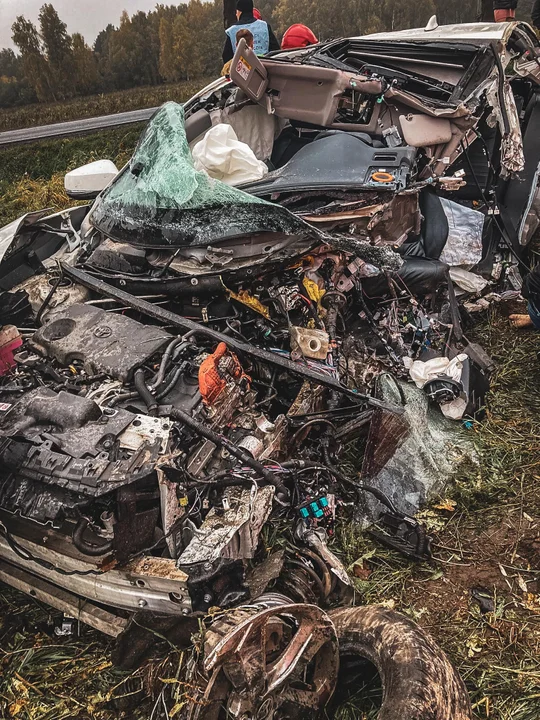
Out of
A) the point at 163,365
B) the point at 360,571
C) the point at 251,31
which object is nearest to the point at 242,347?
the point at 163,365

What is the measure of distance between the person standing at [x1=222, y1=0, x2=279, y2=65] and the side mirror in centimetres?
311

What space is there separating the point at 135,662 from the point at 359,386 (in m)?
1.92

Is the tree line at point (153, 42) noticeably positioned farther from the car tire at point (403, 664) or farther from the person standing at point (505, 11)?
the car tire at point (403, 664)

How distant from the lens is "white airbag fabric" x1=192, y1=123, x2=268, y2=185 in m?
3.73

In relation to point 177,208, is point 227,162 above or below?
above

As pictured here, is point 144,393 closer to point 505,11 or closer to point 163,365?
point 163,365

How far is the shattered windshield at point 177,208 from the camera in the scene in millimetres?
3135

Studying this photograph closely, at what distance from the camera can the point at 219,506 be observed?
2344 millimetres

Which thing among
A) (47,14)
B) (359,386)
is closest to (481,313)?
(359,386)

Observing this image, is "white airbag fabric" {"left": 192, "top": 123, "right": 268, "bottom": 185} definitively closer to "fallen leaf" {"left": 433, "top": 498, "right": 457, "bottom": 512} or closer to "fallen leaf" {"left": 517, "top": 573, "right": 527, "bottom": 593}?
"fallen leaf" {"left": 433, "top": 498, "right": 457, "bottom": 512}

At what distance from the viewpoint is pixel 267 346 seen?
10.5ft

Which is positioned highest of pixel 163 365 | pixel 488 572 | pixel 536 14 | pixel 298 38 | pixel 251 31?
pixel 251 31

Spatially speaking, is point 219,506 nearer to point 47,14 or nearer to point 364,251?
point 364,251

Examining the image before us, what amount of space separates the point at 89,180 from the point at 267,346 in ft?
7.08
